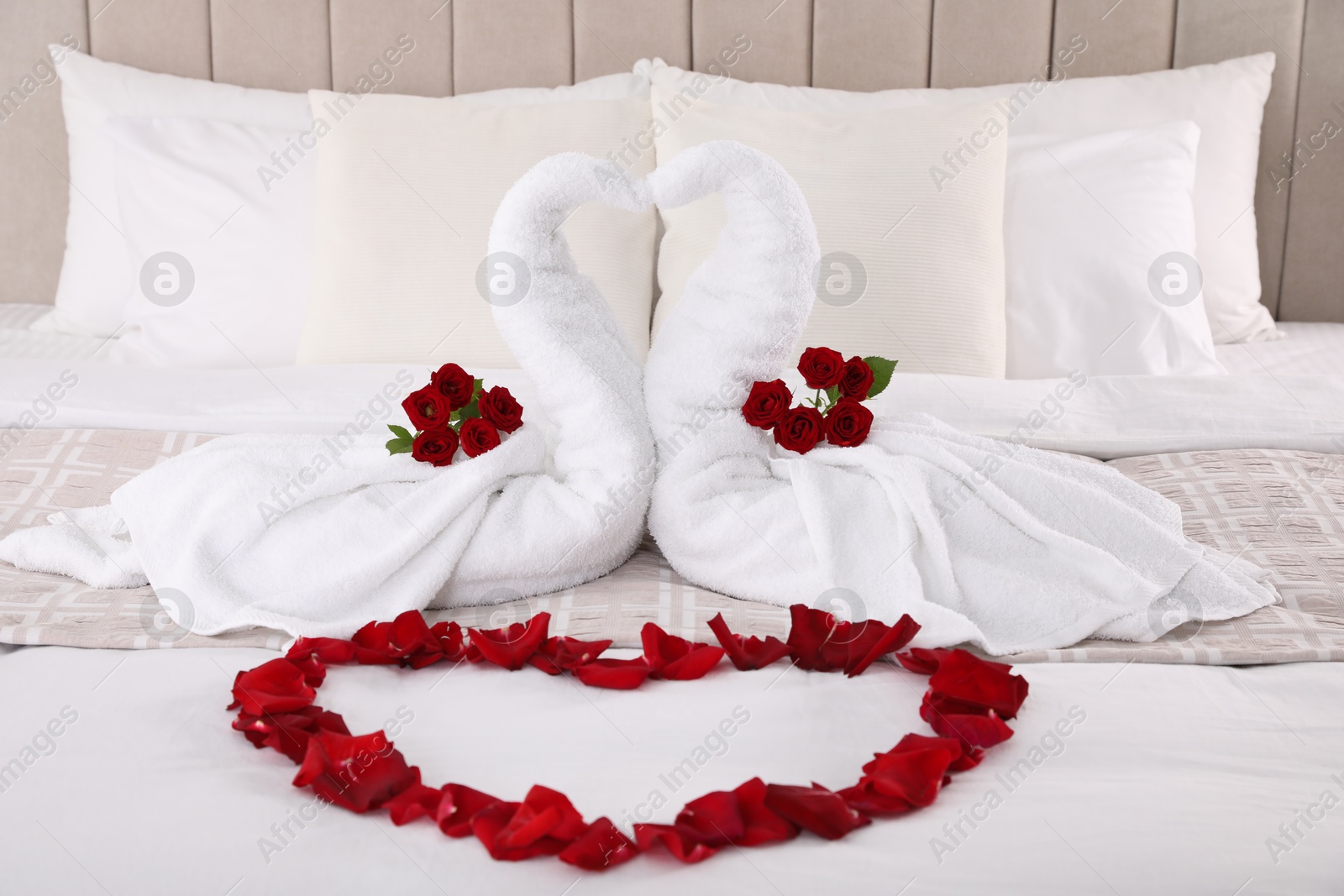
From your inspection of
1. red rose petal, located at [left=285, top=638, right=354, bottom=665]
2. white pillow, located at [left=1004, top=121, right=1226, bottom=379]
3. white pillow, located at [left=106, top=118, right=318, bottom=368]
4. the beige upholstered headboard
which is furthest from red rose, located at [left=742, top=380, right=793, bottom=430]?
the beige upholstered headboard

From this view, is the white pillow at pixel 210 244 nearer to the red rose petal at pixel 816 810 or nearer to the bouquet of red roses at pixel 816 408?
the bouquet of red roses at pixel 816 408

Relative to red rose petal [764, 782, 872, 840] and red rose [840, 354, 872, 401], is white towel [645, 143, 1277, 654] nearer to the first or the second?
red rose [840, 354, 872, 401]

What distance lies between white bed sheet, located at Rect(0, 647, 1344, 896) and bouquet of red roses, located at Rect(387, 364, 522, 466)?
0.25m

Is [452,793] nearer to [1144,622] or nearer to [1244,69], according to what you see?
[1144,622]

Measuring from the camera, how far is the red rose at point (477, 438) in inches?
40.6

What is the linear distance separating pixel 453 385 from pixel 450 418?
0.13ft

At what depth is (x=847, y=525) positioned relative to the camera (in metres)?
1.00

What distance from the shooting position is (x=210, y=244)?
1834 mm

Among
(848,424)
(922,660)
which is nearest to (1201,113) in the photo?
(848,424)

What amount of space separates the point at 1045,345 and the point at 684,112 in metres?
0.77

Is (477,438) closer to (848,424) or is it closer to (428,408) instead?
(428,408)

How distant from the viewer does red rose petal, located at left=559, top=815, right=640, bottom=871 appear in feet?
2.00

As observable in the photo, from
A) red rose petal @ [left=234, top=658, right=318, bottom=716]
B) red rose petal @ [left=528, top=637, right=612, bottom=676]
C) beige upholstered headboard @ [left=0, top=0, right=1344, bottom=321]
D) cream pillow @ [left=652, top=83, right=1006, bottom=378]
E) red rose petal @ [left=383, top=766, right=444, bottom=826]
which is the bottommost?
red rose petal @ [left=383, top=766, right=444, bottom=826]

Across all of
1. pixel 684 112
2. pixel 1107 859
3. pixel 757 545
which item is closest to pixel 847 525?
pixel 757 545
